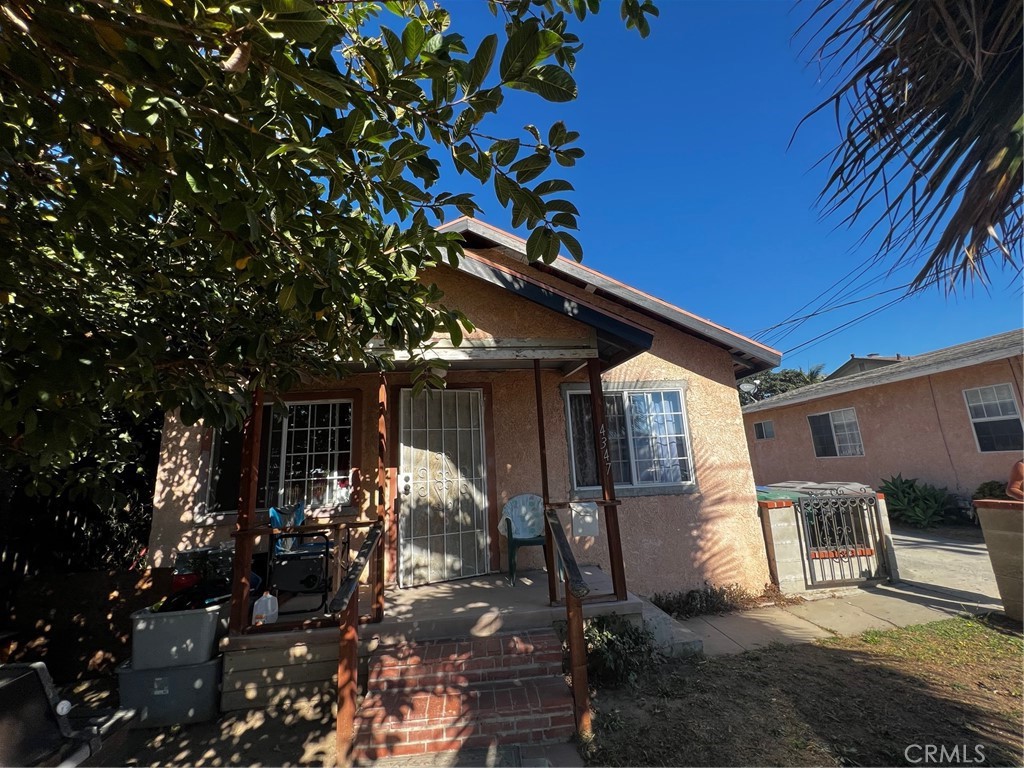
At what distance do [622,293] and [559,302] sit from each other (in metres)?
2.17

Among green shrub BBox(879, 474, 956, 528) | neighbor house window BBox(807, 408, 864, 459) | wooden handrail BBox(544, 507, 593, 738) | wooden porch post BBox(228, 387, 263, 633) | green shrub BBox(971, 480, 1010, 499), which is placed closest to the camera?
wooden handrail BBox(544, 507, 593, 738)

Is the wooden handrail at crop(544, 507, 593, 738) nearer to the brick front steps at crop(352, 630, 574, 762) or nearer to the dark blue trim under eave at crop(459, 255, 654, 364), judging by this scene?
the brick front steps at crop(352, 630, 574, 762)

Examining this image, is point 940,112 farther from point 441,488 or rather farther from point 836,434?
point 836,434

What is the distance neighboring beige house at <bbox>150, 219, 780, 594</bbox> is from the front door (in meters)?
0.02

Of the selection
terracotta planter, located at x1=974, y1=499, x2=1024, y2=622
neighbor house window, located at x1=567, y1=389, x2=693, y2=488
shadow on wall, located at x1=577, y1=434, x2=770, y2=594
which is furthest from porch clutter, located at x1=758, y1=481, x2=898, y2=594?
neighbor house window, located at x1=567, y1=389, x2=693, y2=488

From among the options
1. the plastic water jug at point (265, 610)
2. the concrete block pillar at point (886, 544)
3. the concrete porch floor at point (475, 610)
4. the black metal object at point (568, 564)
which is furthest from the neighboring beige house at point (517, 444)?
the concrete block pillar at point (886, 544)

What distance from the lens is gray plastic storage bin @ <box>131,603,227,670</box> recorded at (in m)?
3.88

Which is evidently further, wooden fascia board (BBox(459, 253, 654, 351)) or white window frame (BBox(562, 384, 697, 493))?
white window frame (BBox(562, 384, 697, 493))

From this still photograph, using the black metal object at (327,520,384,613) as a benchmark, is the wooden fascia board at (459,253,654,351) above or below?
above

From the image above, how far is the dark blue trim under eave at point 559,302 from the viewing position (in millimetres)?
4715

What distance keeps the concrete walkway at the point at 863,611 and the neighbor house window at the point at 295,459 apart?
4895mm

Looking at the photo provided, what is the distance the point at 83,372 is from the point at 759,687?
5277 millimetres

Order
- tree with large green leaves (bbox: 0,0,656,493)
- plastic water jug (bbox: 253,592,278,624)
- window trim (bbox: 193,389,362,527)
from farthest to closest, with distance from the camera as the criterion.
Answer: window trim (bbox: 193,389,362,527)
plastic water jug (bbox: 253,592,278,624)
tree with large green leaves (bbox: 0,0,656,493)

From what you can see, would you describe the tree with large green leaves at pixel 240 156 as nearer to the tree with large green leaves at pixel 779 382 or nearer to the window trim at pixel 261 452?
the window trim at pixel 261 452
